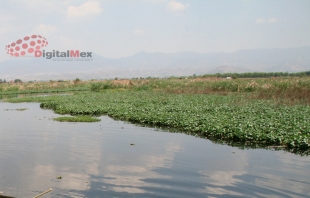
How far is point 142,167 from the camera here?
9.95 m

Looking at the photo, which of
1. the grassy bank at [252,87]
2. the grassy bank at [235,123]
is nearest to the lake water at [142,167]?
the grassy bank at [235,123]

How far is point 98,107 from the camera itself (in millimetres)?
23688

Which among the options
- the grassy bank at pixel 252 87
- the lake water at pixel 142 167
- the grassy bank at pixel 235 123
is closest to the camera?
the lake water at pixel 142 167

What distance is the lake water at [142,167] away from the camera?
315 inches

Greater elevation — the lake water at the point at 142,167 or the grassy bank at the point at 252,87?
the grassy bank at the point at 252,87

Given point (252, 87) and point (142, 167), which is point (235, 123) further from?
point (252, 87)

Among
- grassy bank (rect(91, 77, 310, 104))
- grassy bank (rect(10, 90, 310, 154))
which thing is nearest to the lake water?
grassy bank (rect(10, 90, 310, 154))

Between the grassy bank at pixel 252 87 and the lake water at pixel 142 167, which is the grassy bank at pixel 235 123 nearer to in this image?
the lake water at pixel 142 167

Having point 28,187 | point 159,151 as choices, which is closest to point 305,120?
point 159,151

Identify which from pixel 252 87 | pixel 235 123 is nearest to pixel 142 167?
pixel 235 123

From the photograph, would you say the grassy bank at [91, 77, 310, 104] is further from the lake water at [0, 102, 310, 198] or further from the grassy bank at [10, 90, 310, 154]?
the lake water at [0, 102, 310, 198]

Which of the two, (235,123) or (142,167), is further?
(235,123)

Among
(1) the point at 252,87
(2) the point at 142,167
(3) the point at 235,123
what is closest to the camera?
(2) the point at 142,167

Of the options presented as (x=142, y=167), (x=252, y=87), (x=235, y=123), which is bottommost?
(x=142, y=167)
